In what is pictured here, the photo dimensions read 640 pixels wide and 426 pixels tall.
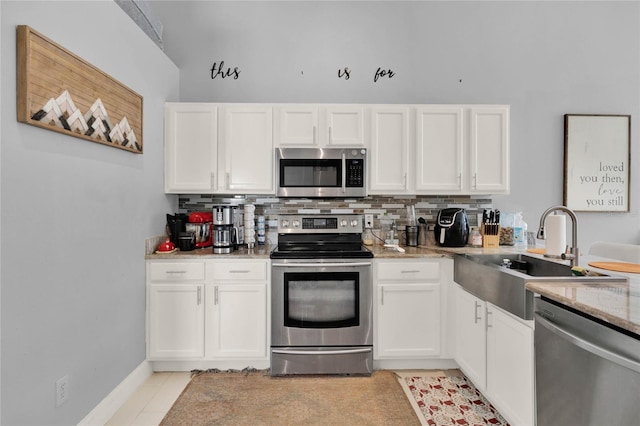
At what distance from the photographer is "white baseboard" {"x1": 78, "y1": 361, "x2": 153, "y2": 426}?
1897 mm

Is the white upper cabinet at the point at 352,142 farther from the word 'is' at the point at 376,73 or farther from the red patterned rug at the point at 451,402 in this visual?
the red patterned rug at the point at 451,402

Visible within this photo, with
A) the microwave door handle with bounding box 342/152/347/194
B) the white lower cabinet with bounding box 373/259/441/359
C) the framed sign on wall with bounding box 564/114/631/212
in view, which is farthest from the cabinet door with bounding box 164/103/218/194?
the framed sign on wall with bounding box 564/114/631/212

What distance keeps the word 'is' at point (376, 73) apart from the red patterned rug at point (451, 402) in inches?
105

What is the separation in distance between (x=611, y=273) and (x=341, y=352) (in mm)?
1717

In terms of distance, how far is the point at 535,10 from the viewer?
10.6 feet

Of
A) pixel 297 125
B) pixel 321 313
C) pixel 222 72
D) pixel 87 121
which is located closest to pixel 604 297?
pixel 321 313

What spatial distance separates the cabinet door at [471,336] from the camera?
210cm

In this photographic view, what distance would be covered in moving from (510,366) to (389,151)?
70.3 inches

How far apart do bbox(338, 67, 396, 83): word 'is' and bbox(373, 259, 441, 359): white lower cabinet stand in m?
1.82

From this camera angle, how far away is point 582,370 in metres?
1.15

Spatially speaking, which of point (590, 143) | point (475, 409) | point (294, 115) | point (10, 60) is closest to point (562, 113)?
point (590, 143)

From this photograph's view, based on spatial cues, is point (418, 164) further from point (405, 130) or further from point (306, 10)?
point (306, 10)

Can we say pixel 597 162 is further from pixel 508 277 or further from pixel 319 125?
pixel 319 125

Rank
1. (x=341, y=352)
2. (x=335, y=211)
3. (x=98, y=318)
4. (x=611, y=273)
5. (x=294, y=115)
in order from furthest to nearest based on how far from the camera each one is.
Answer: (x=335, y=211) → (x=294, y=115) → (x=341, y=352) → (x=98, y=318) → (x=611, y=273)
